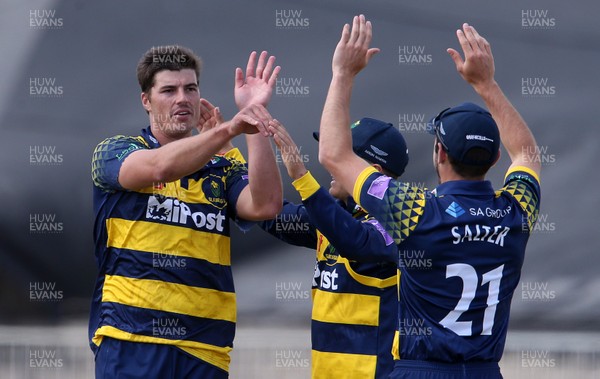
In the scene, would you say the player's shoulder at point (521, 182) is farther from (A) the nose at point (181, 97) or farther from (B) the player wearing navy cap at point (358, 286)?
(A) the nose at point (181, 97)

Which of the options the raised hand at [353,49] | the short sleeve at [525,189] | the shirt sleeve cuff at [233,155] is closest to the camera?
the raised hand at [353,49]

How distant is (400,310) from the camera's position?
10.5ft

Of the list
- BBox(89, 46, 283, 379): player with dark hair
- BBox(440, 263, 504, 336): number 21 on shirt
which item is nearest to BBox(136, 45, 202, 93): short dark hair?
BBox(89, 46, 283, 379): player with dark hair

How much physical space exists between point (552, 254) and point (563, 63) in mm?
1091

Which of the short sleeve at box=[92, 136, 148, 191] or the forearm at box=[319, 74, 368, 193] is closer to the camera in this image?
the forearm at box=[319, 74, 368, 193]

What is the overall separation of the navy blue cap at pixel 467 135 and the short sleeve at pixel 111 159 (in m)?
1.32

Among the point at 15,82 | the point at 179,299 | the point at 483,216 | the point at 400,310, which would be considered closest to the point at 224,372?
the point at 179,299

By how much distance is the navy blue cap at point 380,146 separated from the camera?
404 cm

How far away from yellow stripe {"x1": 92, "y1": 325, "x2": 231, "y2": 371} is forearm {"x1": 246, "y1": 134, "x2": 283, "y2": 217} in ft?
1.93

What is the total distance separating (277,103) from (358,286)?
5.75 feet

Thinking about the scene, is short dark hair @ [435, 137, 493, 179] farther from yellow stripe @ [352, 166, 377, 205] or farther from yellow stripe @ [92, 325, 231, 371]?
yellow stripe @ [92, 325, 231, 371]

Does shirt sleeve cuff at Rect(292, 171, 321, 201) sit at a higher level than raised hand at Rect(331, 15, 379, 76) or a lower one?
lower

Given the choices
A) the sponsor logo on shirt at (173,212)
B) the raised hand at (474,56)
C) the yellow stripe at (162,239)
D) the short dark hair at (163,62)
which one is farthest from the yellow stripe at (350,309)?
the short dark hair at (163,62)

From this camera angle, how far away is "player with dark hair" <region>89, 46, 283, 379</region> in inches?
143
